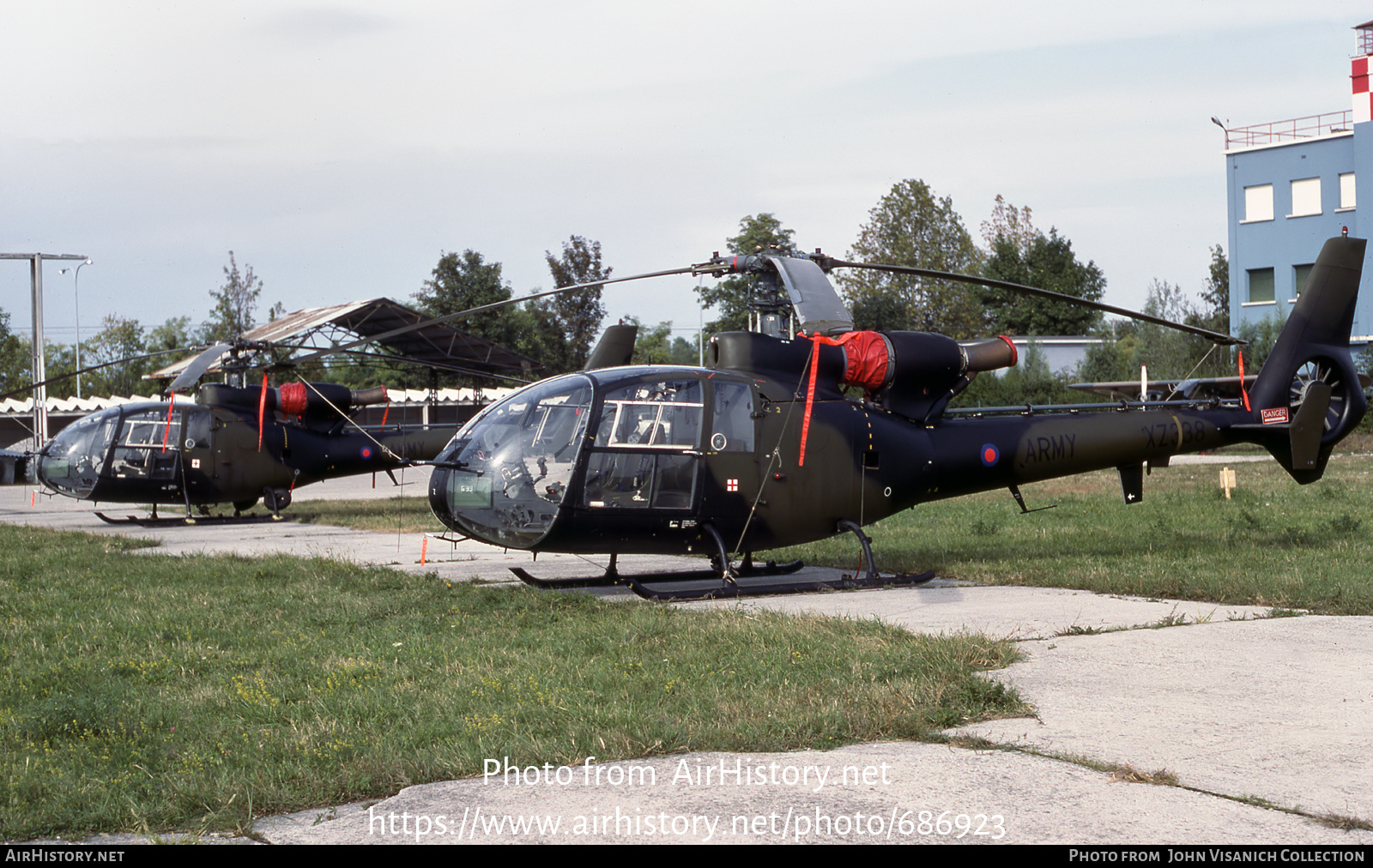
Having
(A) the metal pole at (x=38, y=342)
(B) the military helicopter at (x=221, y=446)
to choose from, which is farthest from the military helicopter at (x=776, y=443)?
(A) the metal pole at (x=38, y=342)

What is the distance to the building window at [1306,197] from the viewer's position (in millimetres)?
44688

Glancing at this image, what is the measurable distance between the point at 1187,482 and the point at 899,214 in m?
37.7

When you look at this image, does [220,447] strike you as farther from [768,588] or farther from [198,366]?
[768,588]

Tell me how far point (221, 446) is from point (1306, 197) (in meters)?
41.3

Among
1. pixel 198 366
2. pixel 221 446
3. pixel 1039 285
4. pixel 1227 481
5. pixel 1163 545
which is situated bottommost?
pixel 1163 545

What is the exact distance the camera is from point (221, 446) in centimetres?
2014

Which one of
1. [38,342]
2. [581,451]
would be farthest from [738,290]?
[581,451]

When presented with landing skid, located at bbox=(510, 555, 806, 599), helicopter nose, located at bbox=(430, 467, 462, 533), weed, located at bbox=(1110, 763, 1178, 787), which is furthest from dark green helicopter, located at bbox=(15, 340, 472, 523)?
weed, located at bbox=(1110, 763, 1178, 787)

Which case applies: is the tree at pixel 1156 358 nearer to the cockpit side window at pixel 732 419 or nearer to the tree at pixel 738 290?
the tree at pixel 738 290

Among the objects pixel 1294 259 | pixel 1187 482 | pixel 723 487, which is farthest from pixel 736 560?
pixel 1294 259

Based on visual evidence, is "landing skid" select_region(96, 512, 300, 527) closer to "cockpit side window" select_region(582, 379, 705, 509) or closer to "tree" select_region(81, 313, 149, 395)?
"cockpit side window" select_region(582, 379, 705, 509)

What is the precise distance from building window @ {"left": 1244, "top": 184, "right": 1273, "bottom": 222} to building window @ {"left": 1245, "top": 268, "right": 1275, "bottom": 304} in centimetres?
208
